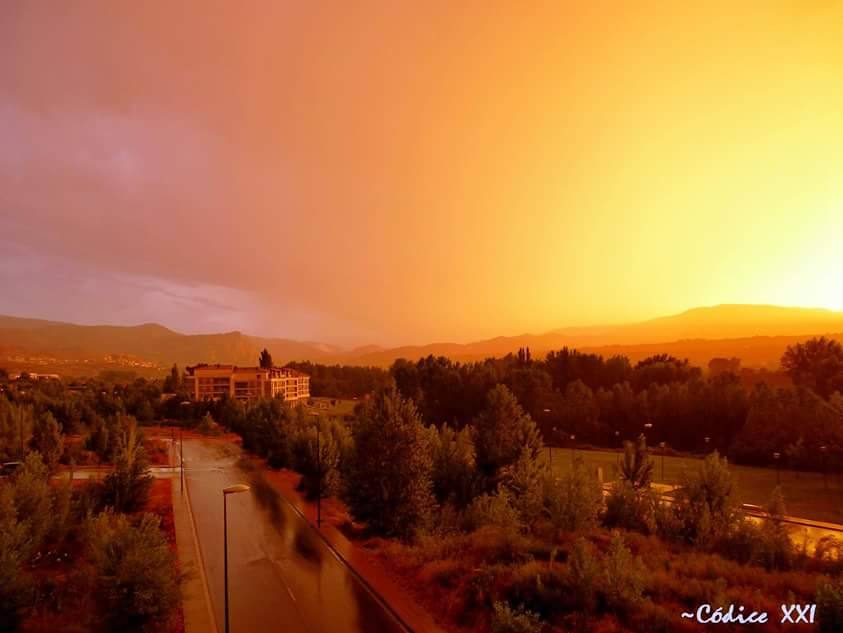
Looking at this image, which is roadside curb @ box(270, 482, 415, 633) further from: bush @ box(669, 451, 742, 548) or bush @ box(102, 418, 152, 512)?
bush @ box(669, 451, 742, 548)

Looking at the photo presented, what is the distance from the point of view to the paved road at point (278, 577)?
16.0m

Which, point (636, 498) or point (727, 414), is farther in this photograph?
point (727, 414)

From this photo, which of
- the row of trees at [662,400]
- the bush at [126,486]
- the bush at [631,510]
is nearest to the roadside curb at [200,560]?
the bush at [126,486]

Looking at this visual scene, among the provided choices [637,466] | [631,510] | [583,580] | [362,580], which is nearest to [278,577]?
[362,580]

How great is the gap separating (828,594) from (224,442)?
56324 mm

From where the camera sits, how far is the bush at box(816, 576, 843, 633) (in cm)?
1241

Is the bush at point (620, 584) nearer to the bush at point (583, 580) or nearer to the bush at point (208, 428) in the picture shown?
the bush at point (583, 580)

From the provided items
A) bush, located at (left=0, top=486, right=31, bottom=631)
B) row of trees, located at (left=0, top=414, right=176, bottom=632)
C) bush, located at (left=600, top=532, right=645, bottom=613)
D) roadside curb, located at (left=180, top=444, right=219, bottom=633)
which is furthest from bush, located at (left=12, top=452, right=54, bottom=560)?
bush, located at (left=600, top=532, right=645, bottom=613)

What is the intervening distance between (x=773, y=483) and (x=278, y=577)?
39048 millimetres

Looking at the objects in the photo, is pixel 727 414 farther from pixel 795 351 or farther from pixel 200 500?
pixel 200 500

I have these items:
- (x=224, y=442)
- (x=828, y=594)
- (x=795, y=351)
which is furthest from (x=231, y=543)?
(x=795, y=351)

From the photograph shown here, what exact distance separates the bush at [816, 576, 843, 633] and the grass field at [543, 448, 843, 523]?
13195mm

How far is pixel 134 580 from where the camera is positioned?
13891 millimetres

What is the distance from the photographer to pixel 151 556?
14430 mm
